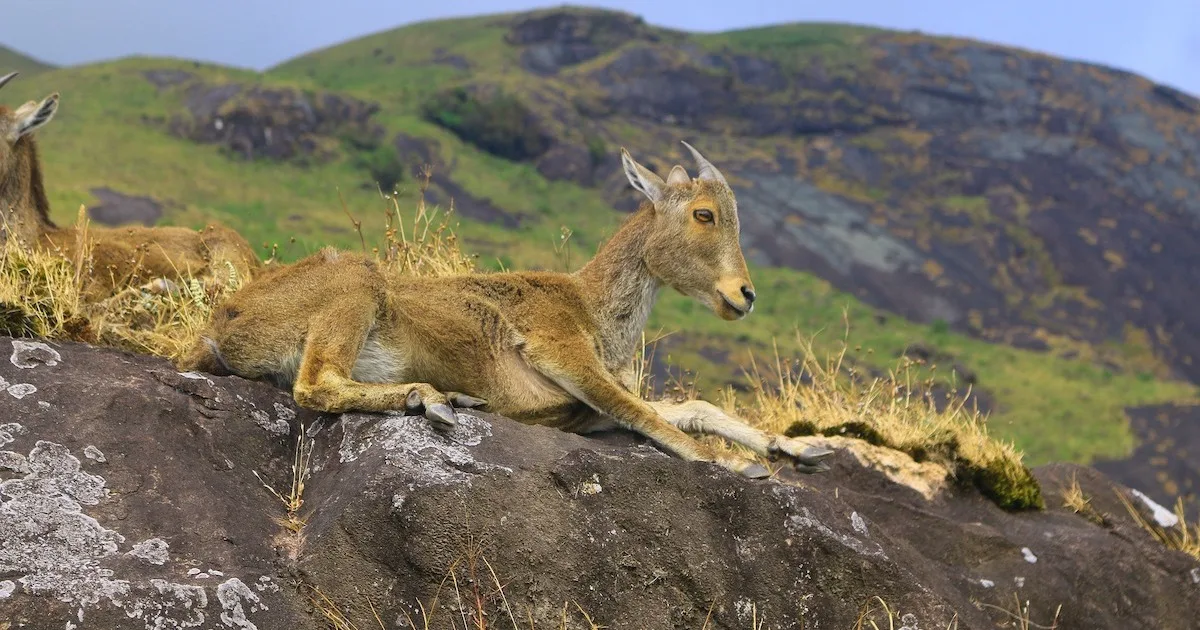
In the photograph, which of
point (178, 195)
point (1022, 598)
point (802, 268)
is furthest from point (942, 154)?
point (1022, 598)

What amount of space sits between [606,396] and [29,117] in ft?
25.3

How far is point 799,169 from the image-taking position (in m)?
107

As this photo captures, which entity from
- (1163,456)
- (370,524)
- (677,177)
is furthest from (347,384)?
(1163,456)

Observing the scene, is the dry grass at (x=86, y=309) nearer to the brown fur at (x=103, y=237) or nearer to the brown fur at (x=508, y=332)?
the brown fur at (x=103, y=237)

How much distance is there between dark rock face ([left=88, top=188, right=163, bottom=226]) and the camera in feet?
202

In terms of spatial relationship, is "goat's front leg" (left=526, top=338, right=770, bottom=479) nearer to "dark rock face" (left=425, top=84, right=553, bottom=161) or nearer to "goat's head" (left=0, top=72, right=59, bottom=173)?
"goat's head" (left=0, top=72, right=59, bottom=173)

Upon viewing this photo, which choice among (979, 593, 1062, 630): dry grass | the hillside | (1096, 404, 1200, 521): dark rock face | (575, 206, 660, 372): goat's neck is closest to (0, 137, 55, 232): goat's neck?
(575, 206, 660, 372): goat's neck

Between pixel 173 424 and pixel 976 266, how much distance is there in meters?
96.5

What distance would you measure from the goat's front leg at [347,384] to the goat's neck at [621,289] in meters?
1.51

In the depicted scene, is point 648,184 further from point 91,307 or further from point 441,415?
point 91,307

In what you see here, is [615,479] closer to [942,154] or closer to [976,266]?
[976,266]

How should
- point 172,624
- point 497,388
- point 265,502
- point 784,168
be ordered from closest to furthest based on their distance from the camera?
point 172,624, point 265,502, point 497,388, point 784,168

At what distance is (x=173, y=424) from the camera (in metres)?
6.05

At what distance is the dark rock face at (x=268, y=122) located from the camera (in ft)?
274
